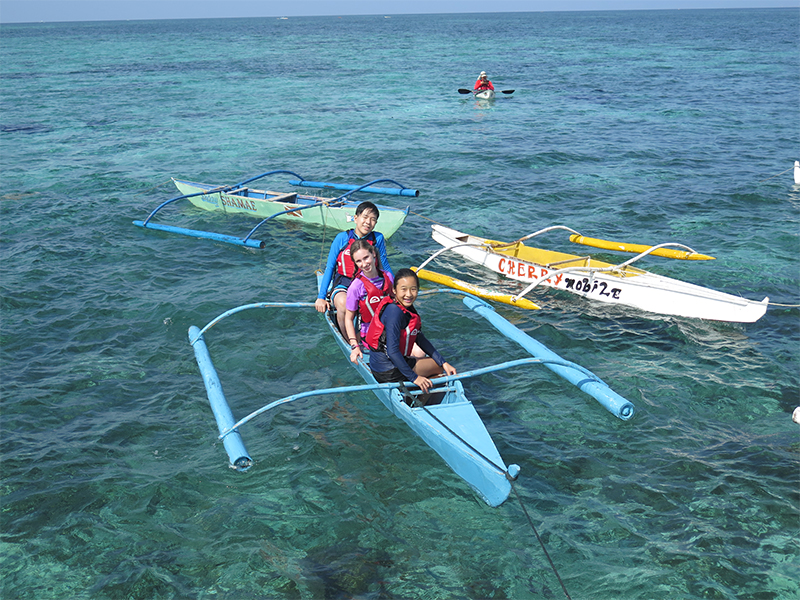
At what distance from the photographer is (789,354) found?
9.43 m

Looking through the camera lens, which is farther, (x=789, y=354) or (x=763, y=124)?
(x=763, y=124)

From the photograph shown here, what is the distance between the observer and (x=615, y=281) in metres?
10.9

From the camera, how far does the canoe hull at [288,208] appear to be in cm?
1404

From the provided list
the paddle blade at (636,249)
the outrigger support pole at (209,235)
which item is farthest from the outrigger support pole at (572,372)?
the outrigger support pole at (209,235)

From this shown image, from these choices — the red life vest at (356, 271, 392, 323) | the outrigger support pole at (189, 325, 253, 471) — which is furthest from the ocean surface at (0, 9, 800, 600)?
the red life vest at (356, 271, 392, 323)

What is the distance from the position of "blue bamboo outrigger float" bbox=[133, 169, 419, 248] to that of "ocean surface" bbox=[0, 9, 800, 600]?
39cm

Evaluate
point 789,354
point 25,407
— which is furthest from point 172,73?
point 789,354

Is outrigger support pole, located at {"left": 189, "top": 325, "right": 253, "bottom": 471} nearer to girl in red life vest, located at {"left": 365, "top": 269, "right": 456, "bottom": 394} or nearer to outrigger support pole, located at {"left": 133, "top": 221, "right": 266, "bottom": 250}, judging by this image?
girl in red life vest, located at {"left": 365, "top": 269, "right": 456, "bottom": 394}

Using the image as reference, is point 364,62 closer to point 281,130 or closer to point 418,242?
point 281,130

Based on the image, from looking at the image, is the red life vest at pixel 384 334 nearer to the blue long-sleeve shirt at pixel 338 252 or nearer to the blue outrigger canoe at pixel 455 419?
the blue outrigger canoe at pixel 455 419

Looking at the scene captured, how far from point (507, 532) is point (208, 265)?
955 cm

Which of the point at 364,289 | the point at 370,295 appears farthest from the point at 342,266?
the point at 370,295

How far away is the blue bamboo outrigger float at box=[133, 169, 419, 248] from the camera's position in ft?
45.8

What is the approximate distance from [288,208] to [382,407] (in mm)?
7989
